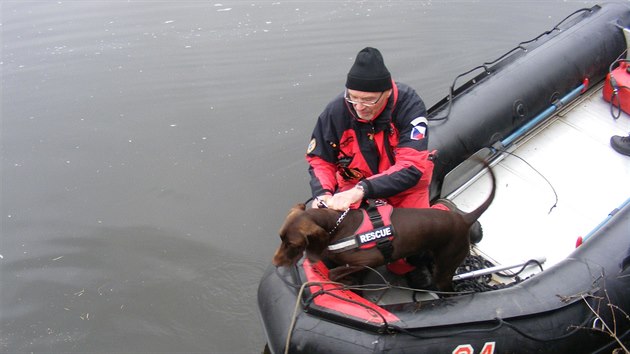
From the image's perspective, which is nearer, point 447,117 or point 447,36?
point 447,117

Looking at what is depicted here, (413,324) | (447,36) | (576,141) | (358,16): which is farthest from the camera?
(358,16)

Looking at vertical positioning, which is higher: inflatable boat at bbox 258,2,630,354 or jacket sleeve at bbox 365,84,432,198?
jacket sleeve at bbox 365,84,432,198

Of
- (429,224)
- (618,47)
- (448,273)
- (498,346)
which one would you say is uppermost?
(618,47)

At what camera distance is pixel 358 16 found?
7953 mm

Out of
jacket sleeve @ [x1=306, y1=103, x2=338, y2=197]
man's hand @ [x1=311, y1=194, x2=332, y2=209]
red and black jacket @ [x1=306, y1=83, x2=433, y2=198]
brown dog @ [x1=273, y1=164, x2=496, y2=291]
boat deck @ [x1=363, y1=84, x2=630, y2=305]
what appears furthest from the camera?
boat deck @ [x1=363, y1=84, x2=630, y2=305]

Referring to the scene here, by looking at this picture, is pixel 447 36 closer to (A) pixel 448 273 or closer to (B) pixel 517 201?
(B) pixel 517 201

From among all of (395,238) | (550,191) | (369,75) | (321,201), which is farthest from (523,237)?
(369,75)

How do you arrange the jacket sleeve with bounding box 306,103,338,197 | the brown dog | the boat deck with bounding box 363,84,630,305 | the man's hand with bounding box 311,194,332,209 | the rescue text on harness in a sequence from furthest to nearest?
the boat deck with bounding box 363,84,630,305, the jacket sleeve with bounding box 306,103,338,197, the man's hand with bounding box 311,194,332,209, the rescue text on harness, the brown dog

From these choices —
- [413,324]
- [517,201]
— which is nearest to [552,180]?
[517,201]

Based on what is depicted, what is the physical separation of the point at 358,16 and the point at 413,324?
18.8 feet

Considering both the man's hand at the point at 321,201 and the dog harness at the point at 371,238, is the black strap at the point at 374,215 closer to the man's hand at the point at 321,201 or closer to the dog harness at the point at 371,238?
the dog harness at the point at 371,238

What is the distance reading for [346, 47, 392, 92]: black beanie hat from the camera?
2.97 metres

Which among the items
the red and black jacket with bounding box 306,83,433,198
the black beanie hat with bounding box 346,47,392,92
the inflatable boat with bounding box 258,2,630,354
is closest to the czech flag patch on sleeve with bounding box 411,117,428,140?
the red and black jacket with bounding box 306,83,433,198

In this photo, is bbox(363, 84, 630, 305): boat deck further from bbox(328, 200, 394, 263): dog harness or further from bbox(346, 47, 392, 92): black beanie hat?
bbox(346, 47, 392, 92): black beanie hat
